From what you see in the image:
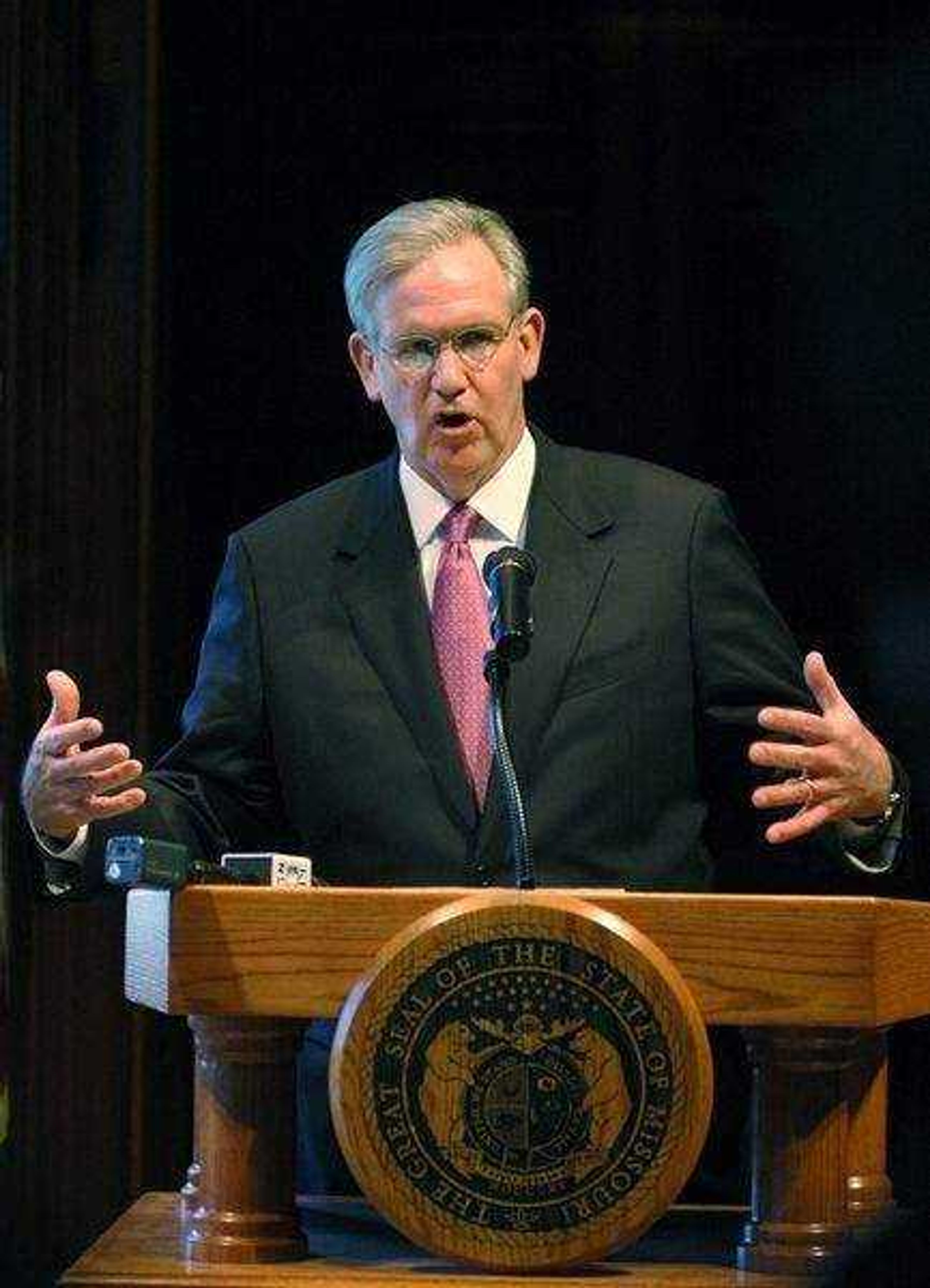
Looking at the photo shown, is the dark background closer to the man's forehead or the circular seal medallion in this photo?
the man's forehead

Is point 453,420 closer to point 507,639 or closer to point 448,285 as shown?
point 448,285

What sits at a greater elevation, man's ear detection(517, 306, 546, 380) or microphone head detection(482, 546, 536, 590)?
man's ear detection(517, 306, 546, 380)

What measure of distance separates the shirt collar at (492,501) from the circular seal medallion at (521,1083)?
1.06 meters

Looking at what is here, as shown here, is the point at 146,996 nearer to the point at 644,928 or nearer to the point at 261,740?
the point at 644,928

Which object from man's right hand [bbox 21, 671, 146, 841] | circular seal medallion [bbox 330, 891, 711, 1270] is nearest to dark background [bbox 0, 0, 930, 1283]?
man's right hand [bbox 21, 671, 146, 841]

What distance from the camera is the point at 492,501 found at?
2.96 meters

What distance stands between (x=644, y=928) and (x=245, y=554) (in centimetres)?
108

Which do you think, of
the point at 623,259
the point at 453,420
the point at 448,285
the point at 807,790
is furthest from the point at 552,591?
the point at 623,259

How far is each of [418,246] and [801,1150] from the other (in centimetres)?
124

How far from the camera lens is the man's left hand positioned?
226 centimetres

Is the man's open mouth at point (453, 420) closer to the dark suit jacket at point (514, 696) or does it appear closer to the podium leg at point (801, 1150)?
the dark suit jacket at point (514, 696)

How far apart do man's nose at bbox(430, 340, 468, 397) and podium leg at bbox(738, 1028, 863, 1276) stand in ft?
3.41

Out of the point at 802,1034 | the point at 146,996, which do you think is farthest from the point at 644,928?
the point at 146,996

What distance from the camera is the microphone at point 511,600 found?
2.17 metres
